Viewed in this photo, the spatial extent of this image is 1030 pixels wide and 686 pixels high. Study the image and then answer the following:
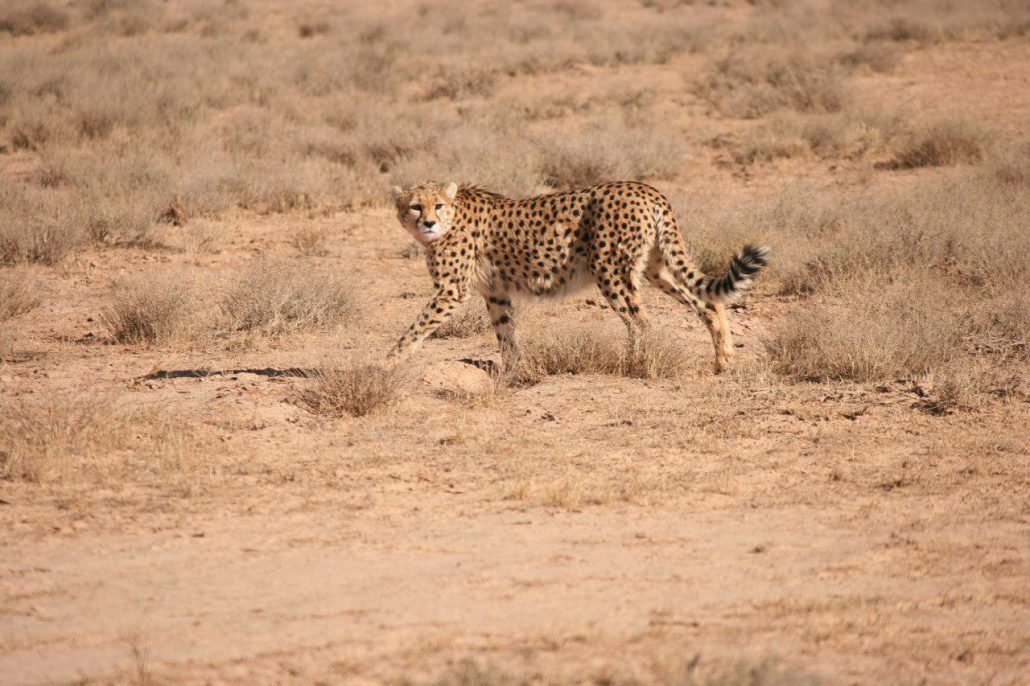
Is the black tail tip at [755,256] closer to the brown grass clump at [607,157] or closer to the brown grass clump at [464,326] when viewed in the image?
the brown grass clump at [464,326]

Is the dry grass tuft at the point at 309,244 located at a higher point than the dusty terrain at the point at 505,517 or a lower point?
lower

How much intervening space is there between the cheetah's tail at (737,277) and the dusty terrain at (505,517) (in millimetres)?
445

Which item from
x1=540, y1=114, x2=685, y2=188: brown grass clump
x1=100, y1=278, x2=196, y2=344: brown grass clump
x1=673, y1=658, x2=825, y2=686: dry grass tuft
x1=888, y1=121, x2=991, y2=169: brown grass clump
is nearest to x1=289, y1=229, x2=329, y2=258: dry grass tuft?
x1=100, y1=278, x2=196, y2=344: brown grass clump

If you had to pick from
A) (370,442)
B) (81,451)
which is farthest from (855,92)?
A: (81,451)

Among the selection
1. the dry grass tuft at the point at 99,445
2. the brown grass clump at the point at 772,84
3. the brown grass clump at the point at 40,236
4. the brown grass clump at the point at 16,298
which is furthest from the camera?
the brown grass clump at the point at 772,84

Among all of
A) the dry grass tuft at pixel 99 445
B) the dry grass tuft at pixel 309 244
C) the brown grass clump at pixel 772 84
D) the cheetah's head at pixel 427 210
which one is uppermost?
the cheetah's head at pixel 427 210

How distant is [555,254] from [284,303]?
2414 mm

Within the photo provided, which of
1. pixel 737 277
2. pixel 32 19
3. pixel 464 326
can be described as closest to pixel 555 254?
pixel 737 277

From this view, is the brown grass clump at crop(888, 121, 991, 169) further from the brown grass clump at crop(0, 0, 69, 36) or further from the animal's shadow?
the brown grass clump at crop(0, 0, 69, 36)

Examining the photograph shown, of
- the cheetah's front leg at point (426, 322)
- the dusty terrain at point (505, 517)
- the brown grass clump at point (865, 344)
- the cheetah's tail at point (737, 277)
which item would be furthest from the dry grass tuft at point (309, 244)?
the brown grass clump at point (865, 344)

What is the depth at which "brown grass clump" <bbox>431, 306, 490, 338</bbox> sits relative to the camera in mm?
8891

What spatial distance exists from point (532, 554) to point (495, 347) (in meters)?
3.81

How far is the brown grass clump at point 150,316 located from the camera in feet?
27.7

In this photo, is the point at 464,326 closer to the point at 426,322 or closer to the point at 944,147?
the point at 426,322
